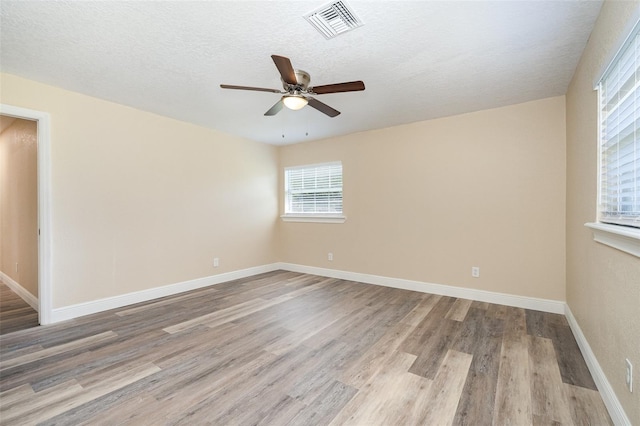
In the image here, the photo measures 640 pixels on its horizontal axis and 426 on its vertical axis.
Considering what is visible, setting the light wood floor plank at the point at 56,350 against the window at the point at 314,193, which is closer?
the light wood floor plank at the point at 56,350

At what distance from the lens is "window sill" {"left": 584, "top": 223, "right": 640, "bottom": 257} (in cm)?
128

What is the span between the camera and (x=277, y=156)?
18.4 ft

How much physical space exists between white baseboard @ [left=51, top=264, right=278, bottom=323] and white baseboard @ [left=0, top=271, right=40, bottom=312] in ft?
1.33

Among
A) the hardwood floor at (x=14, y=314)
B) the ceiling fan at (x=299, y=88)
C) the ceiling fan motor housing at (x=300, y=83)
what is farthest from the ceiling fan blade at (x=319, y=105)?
the hardwood floor at (x=14, y=314)

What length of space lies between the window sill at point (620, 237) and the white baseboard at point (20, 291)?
503 cm

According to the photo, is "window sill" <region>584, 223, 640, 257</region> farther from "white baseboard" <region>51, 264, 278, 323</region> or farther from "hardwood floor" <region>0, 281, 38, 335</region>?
"hardwood floor" <region>0, 281, 38, 335</region>

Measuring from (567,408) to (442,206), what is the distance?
2555 mm

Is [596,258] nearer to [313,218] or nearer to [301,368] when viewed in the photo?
[301,368]

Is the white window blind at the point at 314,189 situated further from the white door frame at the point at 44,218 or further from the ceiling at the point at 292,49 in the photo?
the white door frame at the point at 44,218

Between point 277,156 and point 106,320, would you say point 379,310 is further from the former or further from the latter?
point 277,156

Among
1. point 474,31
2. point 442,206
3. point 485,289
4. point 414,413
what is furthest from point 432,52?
point 485,289

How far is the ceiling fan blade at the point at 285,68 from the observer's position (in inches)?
73.4

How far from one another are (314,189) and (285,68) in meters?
3.33

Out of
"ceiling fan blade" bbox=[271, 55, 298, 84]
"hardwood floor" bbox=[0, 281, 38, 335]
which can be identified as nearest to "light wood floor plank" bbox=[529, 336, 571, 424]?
"ceiling fan blade" bbox=[271, 55, 298, 84]
